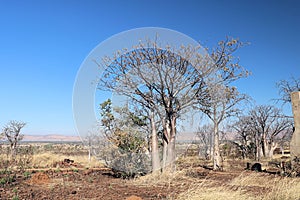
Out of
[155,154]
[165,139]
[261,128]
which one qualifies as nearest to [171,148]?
[165,139]

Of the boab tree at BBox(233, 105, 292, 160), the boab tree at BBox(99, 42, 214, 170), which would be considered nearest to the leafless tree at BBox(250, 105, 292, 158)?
the boab tree at BBox(233, 105, 292, 160)

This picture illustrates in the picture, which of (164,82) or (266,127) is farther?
(266,127)

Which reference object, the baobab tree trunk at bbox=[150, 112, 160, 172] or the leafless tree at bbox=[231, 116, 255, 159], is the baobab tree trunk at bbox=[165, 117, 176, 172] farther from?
the leafless tree at bbox=[231, 116, 255, 159]

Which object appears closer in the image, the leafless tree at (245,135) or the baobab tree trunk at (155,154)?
the baobab tree trunk at (155,154)

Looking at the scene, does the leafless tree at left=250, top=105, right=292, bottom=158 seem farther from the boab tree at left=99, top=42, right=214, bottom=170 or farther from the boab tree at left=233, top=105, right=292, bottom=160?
the boab tree at left=99, top=42, right=214, bottom=170

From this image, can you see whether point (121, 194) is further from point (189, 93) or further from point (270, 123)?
point (270, 123)

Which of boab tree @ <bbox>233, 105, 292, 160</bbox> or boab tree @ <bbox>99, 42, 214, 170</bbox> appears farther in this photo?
boab tree @ <bbox>233, 105, 292, 160</bbox>

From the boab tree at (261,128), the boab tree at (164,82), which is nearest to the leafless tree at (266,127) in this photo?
the boab tree at (261,128)

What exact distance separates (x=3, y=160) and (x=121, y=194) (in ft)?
46.1

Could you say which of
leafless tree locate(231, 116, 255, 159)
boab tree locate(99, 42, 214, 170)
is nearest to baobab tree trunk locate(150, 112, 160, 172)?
boab tree locate(99, 42, 214, 170)

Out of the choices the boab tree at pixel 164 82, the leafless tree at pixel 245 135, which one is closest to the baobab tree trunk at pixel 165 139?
the boab tree at pixel 164 82

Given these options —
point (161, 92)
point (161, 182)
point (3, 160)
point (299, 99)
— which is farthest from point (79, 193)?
point (3, 160)

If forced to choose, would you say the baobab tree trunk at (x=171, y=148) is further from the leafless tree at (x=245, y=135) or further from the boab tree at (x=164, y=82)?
the leafless tree at (x=245, y=135)

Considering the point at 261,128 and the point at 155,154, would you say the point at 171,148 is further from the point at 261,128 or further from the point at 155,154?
the point at 261,128
